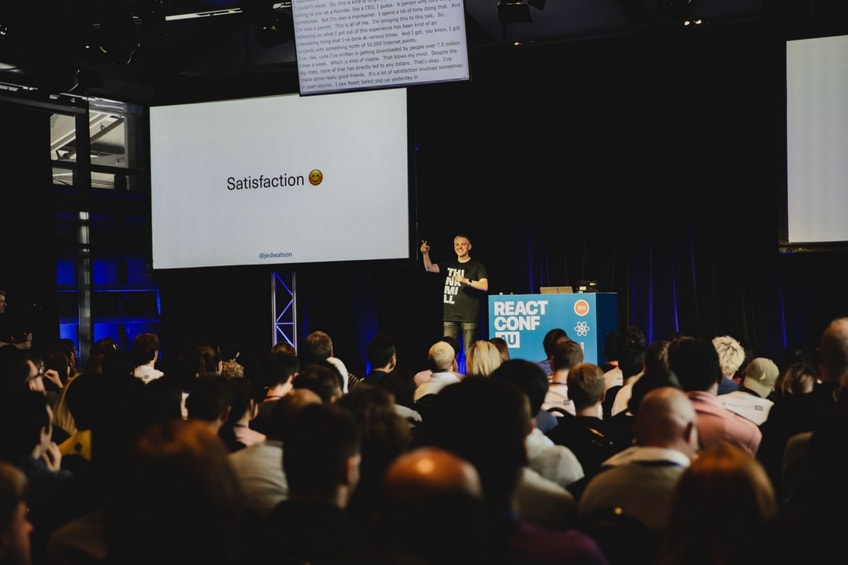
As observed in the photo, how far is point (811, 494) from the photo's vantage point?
83.5 inches

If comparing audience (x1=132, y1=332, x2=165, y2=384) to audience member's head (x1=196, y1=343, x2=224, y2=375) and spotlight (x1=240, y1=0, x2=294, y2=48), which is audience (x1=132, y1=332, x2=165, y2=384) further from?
spotlight (x1=240, y1=0, x2=294, y2=48)

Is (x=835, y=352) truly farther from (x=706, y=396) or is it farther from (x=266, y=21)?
(x=266, y=21)

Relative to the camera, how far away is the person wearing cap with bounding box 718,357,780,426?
4043 millimetres

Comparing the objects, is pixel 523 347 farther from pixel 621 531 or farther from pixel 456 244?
pixel 621 531

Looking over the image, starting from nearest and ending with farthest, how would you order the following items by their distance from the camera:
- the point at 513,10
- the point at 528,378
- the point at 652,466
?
1. the point at 652,466
2. the point at 528,378
3. the point at 513,10

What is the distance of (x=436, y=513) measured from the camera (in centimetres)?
123

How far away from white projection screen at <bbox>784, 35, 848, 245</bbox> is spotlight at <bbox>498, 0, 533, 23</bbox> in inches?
82.9

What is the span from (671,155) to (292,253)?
12.7 ft

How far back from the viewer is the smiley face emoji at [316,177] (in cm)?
825

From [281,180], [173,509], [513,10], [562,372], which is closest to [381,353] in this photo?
[562,372]

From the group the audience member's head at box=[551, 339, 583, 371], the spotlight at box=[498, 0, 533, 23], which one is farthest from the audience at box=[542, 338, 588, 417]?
the spotlight at box=[498, 0, 533, 23]

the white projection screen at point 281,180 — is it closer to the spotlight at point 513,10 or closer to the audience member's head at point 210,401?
the spotlight at point 513,10

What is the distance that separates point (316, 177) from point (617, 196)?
3.12 metres

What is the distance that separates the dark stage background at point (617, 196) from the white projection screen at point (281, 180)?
8.8 inches
